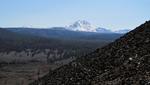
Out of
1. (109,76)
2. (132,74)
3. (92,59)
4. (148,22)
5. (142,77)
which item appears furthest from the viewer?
(148,22)

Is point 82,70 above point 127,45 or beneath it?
beneath

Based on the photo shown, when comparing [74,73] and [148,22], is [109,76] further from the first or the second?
[148,22]

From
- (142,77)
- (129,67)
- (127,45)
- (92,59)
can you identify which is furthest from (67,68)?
(142,77)

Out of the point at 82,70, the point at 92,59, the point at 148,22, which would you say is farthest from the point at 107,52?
the point at 148,22

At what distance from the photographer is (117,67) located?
71.7 ft

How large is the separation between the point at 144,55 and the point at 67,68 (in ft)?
22.7

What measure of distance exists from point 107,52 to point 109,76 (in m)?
5.04

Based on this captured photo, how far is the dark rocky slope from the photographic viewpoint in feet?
64.5

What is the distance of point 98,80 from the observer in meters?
21.2

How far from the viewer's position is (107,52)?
2589 cm

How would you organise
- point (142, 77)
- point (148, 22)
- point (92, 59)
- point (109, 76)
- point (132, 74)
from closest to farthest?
point (142, 77) < point (132, 74) < point (109, 76) < point (92, 59) < point (148, 22)

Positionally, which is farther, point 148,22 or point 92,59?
point 148,22

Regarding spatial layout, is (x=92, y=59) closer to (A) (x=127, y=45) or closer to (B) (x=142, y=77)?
(A) (x=127, y=45)

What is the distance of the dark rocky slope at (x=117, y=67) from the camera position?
19.7 m
